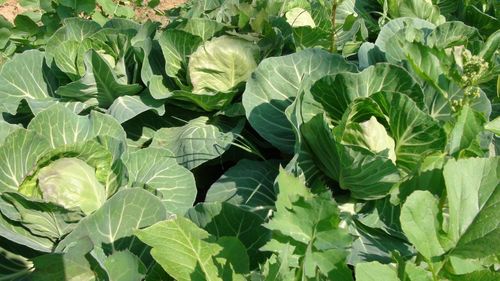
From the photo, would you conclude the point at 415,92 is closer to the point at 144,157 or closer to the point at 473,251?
the point at 473,251

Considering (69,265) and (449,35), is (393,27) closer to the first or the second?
(449,35)

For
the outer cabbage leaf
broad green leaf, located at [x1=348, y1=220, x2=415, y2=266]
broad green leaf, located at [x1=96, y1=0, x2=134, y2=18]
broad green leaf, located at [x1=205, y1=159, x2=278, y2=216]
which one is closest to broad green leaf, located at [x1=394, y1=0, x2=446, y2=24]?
broad green leaf, located at [x1=205, y1=159, x2=278, y2=216]

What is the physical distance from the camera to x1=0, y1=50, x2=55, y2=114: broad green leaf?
6.43 ft

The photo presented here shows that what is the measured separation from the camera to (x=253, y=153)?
1812mm

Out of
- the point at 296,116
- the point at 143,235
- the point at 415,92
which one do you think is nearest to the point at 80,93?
the point at 296,116

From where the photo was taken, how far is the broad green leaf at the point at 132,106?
1.78 metres

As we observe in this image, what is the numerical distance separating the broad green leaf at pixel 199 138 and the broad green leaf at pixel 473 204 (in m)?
0.79

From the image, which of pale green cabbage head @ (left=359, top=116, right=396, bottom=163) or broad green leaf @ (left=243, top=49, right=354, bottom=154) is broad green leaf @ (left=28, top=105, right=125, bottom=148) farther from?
pale green cabbage head @ (left=359, top=116, right=396, bottom=163)

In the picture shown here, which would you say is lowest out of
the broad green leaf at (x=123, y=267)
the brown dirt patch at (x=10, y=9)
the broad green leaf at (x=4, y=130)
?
the brown dirt patch at (x=10, y=9)

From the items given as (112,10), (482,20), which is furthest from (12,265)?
(112,10)

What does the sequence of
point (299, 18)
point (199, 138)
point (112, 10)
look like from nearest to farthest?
point (199, 138)
point (299, 18)
point (112, 10)

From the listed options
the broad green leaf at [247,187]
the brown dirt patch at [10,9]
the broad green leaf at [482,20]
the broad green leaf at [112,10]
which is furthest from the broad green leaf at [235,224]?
the brown dirt patch at [10,9]

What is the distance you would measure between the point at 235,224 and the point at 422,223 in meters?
0.52

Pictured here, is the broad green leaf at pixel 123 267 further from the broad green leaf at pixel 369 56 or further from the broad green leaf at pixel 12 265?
the broad green leaf at pixel 369 56
